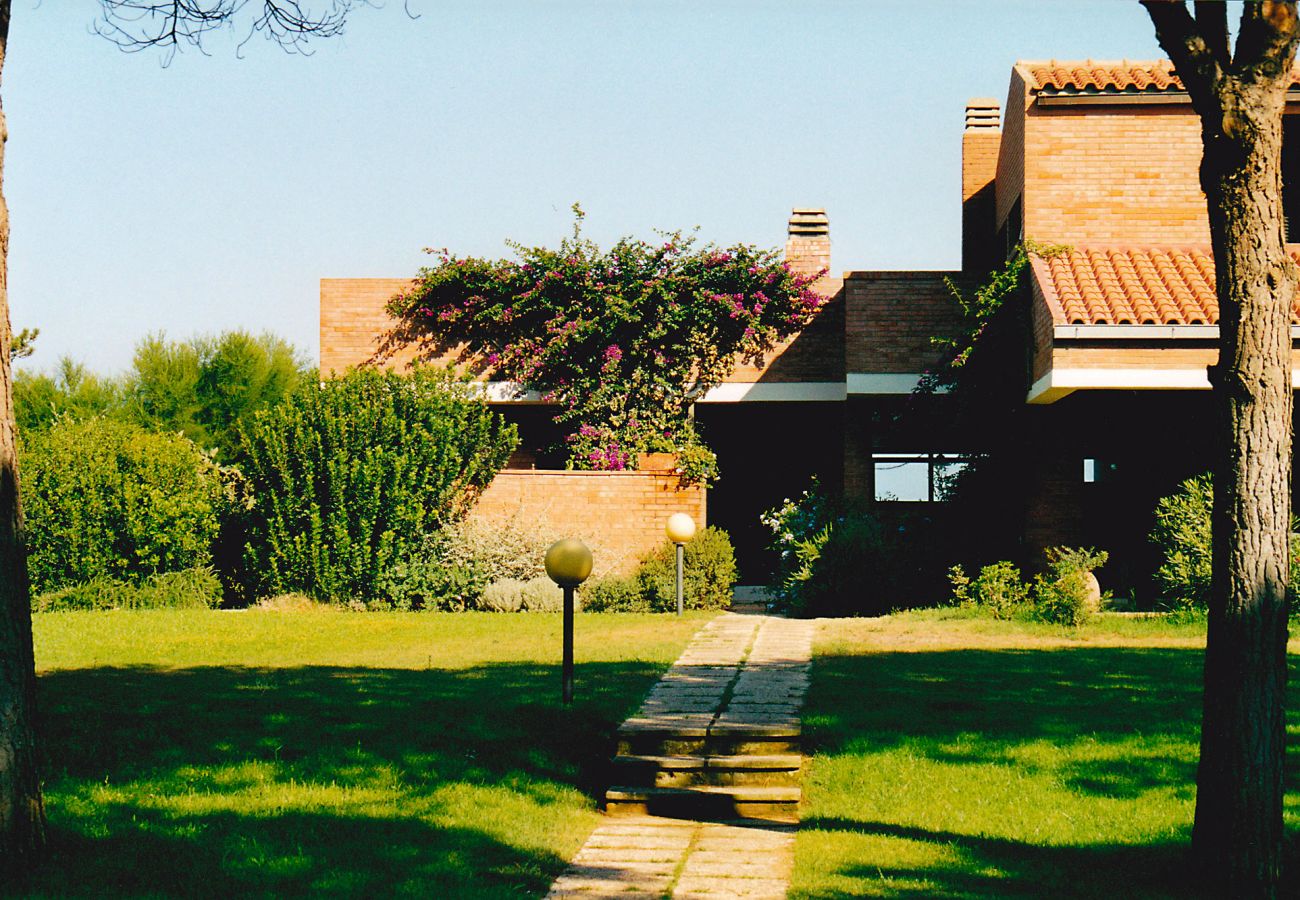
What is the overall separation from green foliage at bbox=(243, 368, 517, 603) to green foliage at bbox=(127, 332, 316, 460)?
18.1m

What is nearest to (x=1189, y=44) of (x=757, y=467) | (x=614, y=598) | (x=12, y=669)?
(x=12, y=669)

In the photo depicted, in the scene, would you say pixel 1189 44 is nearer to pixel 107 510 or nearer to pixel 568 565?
pixel 568 565

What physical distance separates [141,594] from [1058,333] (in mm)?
11721

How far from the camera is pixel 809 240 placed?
2169 centimetres

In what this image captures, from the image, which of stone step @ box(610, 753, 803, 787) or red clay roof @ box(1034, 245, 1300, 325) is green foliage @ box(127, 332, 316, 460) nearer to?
red clay roof @ box(1034, 245, 1300, 325)

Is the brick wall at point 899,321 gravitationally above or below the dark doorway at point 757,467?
above

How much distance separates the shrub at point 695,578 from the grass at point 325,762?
386 cm

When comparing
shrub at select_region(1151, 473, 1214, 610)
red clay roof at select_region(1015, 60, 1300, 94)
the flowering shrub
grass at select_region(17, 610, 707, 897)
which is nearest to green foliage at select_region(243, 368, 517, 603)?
the flowering shrub

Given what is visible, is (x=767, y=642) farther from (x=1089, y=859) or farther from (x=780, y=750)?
(x=1089, y=859)

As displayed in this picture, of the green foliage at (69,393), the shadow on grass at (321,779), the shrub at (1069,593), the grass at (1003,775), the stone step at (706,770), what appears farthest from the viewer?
the green foliage at (69,393)

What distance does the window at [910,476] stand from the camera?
1872cm

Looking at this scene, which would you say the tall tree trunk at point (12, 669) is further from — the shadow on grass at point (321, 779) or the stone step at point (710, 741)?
the stone step at point (710, 741)

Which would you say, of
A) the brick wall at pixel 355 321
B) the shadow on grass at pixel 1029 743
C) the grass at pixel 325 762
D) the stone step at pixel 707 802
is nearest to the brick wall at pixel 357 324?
the brick wall at pixel 355 321

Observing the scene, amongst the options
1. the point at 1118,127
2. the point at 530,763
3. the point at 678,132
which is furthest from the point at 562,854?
the point at 1118,127
